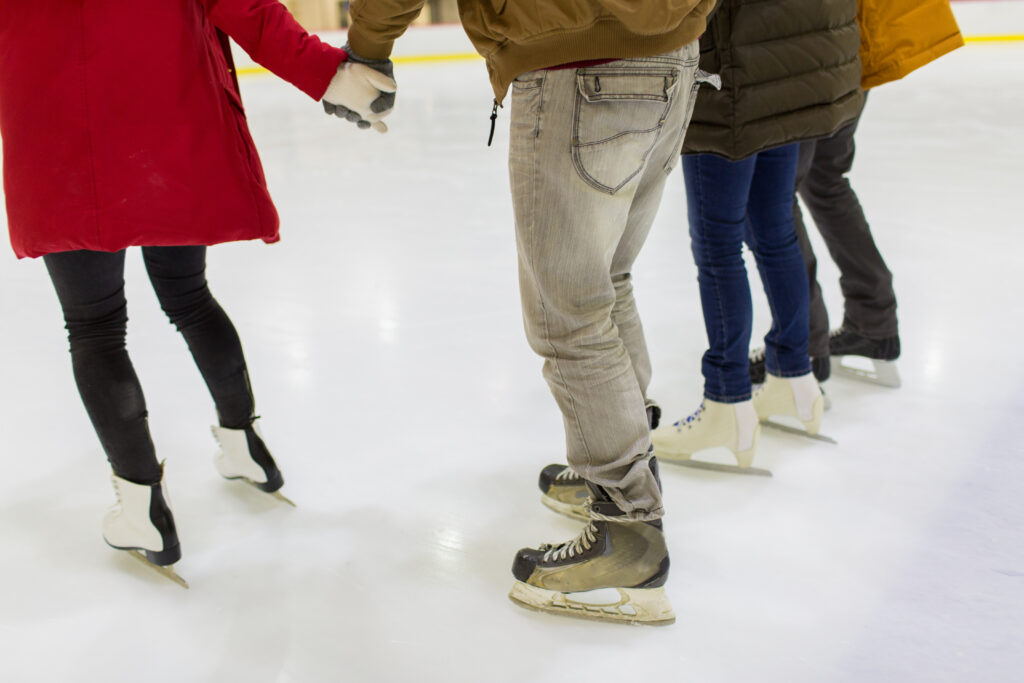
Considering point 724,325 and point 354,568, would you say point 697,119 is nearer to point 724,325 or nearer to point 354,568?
point 724,325

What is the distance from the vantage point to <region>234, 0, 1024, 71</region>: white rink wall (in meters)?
8.62

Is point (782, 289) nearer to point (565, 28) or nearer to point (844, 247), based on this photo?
point (844, 247)

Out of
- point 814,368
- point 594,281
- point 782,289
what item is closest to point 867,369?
point 814,368

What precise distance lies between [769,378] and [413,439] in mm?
671

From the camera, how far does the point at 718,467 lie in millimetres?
1480

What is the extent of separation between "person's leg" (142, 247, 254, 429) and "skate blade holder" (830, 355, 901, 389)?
1233 mm

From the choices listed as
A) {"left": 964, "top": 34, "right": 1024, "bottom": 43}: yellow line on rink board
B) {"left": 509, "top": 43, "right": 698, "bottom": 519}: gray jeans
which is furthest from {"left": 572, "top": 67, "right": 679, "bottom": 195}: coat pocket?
{"left": 964, "top": 34, "right": 1024, "bottom": 43}: yellow line on rink board

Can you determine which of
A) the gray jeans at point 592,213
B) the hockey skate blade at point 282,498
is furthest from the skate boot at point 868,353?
the hockey skate blade at point 282,498

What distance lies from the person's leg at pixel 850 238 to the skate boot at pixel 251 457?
3.78 ft

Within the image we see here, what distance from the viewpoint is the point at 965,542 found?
4.10ft

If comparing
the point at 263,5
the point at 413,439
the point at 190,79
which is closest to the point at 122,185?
the point at 190,79

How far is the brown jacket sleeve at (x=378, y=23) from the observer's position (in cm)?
98

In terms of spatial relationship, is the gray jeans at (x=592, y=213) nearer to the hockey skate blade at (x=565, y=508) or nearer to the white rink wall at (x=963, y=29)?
the hockey skate blade at (x=565, y=508)

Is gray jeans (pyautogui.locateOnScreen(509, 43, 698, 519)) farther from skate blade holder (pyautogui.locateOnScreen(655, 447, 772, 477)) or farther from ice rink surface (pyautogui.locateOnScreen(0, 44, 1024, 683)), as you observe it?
skate blade holder (pyautogui.locateOnScreen(655, 447, 772, 477))
